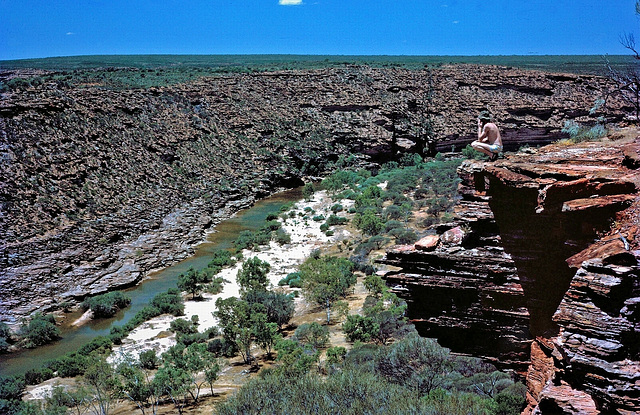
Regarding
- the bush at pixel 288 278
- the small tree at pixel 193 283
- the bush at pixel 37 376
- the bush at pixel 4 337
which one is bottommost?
the bush at pixel 4 337

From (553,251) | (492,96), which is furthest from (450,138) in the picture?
(553,251)

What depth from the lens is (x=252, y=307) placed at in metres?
20.4

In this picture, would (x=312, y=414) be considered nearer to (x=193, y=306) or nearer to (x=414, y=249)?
(x=414, y=249)

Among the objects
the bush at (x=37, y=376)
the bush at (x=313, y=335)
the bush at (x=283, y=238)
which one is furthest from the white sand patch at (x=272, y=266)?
the bush at (x=313, y=335)

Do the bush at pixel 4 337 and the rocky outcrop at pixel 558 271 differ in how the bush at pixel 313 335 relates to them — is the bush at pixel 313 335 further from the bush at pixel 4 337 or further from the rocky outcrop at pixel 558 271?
the bush at pixel 4 337

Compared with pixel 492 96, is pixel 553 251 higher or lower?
lower

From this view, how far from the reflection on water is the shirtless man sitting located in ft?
67.8

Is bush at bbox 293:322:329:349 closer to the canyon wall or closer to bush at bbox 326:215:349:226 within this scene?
the canyon wall

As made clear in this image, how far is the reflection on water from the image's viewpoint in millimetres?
21047

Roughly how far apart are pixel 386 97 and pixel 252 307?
176 feet

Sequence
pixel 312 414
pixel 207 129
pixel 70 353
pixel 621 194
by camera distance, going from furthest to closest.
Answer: pixel 207 129, pixel 70 353, pixel 312 414, pixel 621 194

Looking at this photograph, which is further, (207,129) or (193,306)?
(207,129)

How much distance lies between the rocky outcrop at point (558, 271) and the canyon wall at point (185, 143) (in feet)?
24.8

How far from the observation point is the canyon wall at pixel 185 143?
29.7 meters
